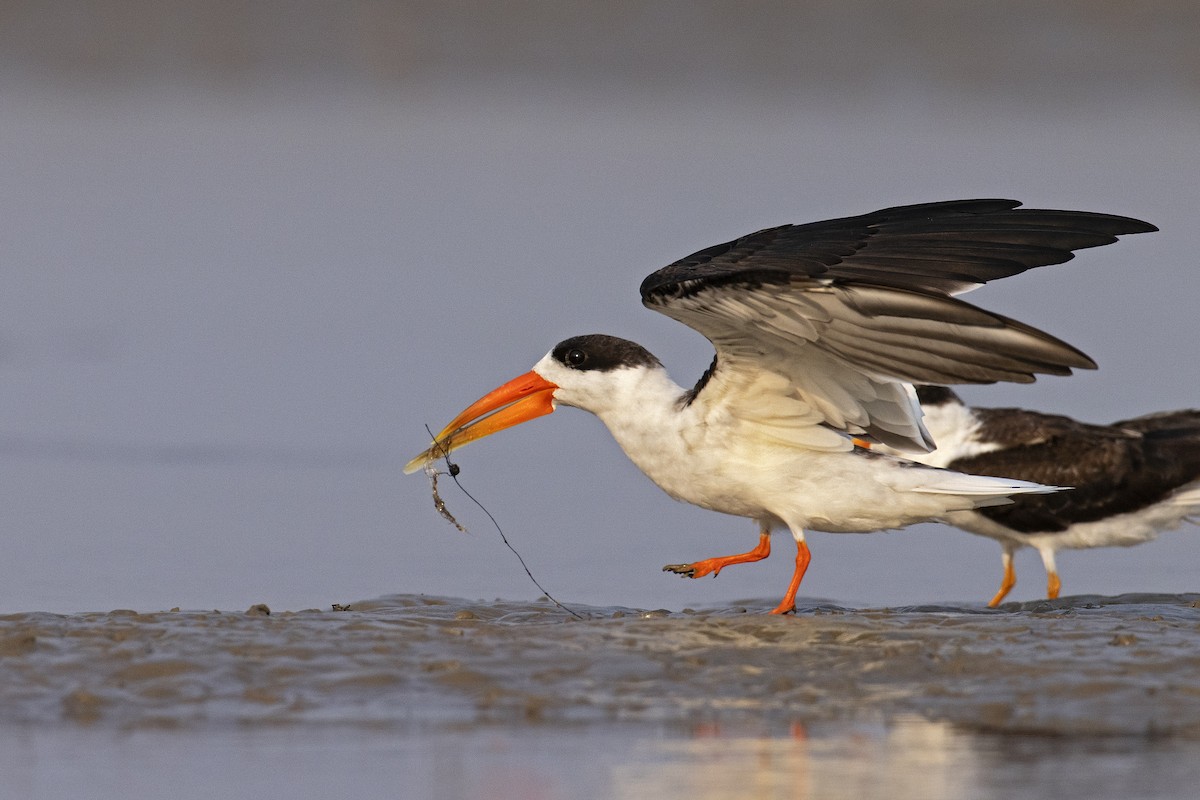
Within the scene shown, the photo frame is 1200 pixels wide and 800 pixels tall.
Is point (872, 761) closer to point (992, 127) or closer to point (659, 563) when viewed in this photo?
point (659, 563)

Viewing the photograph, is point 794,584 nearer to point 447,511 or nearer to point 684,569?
point 684,569

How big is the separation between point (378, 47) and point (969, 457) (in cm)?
1382

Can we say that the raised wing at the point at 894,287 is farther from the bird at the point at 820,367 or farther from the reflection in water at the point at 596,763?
the reflection in water at the point at 596,763

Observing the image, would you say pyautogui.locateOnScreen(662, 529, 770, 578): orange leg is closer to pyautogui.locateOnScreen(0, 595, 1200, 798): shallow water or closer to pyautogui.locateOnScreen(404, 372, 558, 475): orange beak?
pyautogui.locateOnScreen(0, 595, 1200, 798): shallow water

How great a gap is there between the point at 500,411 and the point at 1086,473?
3.30 metres

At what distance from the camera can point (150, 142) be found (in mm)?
20078

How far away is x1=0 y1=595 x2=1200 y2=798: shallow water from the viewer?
584cm

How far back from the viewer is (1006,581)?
1020cm

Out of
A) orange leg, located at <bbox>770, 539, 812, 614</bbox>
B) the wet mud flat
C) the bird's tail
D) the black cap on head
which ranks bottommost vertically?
the wet mud flat

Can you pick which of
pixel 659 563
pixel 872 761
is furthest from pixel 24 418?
pixel 872 761

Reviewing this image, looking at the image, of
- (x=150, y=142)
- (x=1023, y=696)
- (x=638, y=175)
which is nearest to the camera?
(x=1023, y=696)

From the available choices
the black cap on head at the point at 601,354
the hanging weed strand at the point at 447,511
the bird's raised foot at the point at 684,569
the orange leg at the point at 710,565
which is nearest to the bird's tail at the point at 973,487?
the orange leg at the point at 710,565

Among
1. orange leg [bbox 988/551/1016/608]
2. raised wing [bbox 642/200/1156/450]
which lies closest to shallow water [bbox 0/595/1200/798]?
raised wing [bbox 642/200/1156/450]

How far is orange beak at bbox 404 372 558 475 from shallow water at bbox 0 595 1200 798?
1.20 meters
